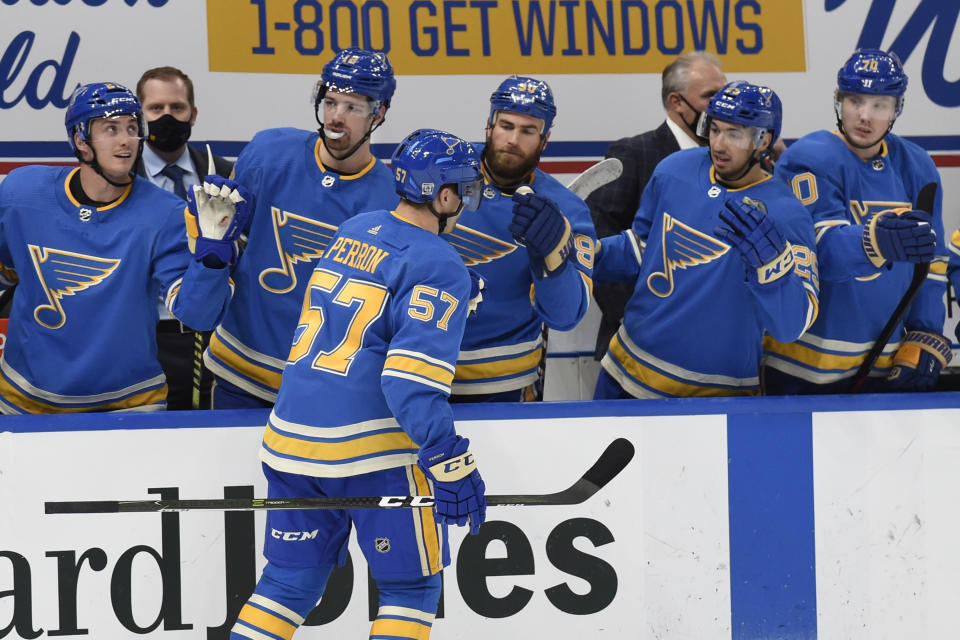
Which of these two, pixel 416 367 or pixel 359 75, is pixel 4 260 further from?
pixel 416 367

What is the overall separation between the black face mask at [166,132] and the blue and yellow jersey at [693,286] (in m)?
1.37

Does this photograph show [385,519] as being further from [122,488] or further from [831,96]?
[831,96]

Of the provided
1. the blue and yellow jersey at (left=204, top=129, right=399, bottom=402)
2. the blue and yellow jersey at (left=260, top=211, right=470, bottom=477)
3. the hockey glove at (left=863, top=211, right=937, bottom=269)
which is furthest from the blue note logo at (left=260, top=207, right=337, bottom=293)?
the hockey glove at (left=863, top=211, right=937, bottom=269)

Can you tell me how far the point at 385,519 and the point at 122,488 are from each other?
30.4 inches

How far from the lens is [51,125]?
4.36m

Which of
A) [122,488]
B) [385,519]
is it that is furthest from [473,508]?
[122,488]

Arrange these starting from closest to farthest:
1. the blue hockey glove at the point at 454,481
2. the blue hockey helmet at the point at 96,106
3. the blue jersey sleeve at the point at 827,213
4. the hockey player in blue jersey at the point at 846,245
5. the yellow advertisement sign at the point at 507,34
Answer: the blue hockey glove at the point at 454,481 → the blue hockey helmet at the point at 96,106 → the blue jersey sleeve at the point at 827,213 → the hockey player in blue jersey at the point at 846,245 → the yellow advertisement sign at the point at 507,34

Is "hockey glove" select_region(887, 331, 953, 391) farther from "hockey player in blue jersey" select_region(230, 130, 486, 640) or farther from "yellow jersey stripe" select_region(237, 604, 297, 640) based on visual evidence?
"yellow jersey stripe" select_region(237, 604, 297, 640)

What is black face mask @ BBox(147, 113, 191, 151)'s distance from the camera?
3773 millimetres

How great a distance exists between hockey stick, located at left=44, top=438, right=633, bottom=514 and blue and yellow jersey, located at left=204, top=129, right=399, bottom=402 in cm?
46

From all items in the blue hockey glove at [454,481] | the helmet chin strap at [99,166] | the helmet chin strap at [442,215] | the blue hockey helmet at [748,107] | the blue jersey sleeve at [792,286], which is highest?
the blue hockey helmet at [748,107]

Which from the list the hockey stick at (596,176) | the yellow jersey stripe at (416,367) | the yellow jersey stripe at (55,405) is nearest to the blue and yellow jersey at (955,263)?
the hockey stick at (596,176)

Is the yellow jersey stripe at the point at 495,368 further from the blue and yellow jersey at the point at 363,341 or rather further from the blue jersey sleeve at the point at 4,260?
the blue jersey sleeve at the point at 4,260

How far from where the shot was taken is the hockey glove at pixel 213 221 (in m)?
2.92
